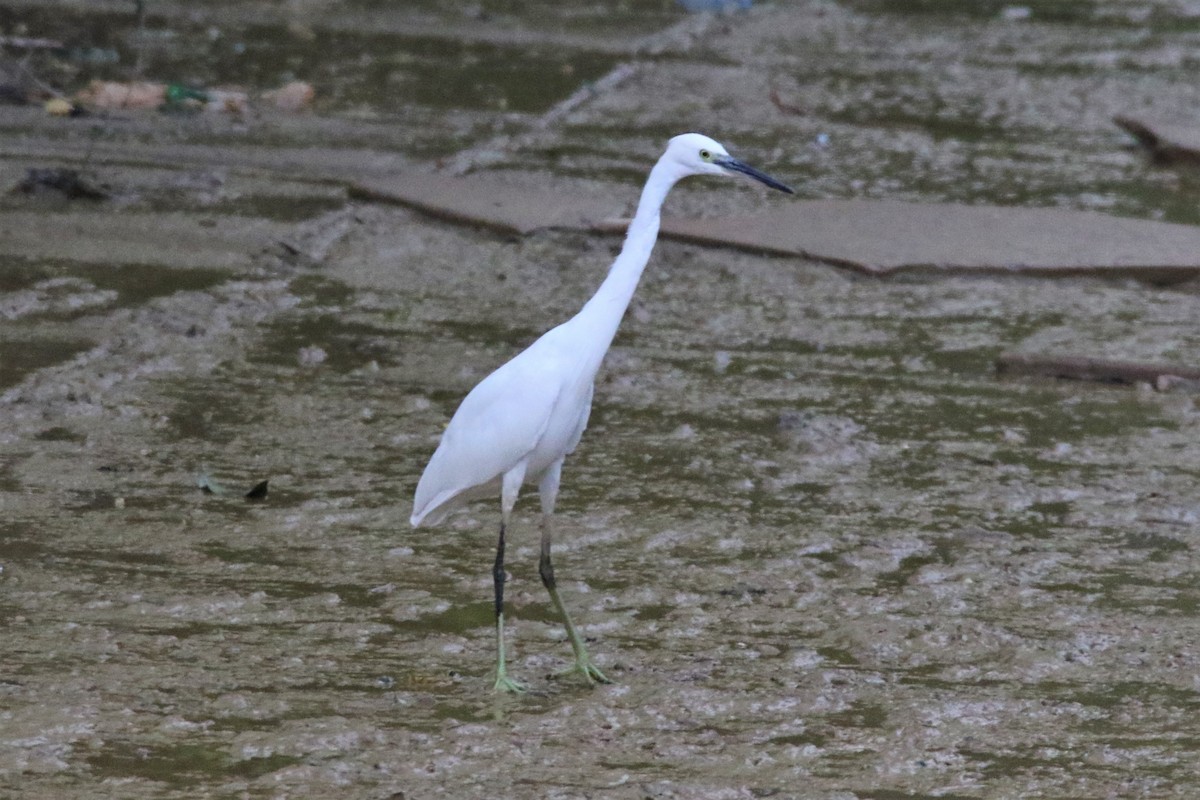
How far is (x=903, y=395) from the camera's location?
5.45 meters

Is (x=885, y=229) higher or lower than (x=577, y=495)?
higher

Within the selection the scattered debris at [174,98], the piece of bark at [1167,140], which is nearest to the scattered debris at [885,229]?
the piece of bark at [1167,140]

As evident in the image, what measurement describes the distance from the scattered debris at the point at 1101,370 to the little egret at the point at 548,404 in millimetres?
2306

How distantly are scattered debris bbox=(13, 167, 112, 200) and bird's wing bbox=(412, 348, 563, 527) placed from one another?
3871 millimetres

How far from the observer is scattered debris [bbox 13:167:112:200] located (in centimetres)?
701

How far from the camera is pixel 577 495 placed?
455 centimetres

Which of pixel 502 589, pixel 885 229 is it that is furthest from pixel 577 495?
pixel 885 229

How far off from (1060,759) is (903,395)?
2373 millimetres

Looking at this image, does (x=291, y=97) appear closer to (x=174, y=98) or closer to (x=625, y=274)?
(x=174, y=98)

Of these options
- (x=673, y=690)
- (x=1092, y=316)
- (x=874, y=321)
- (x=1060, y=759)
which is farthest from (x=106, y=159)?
(x=1060, y=759)

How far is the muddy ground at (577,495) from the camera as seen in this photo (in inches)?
125

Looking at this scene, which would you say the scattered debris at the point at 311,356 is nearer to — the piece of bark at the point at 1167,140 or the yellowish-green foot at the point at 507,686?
the yellowish-green foot at the point at 507,686

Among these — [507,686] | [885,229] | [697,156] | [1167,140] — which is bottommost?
[507,686]

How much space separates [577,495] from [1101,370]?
6.81ft
